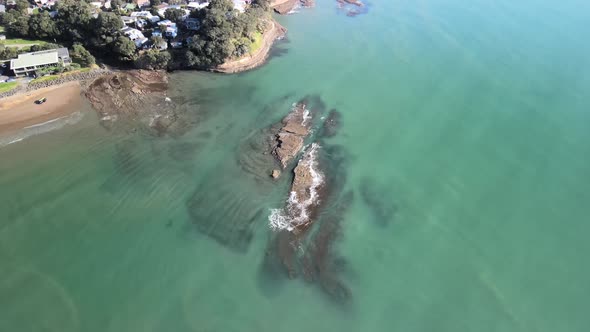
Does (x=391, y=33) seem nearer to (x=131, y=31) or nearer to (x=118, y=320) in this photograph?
(x=131, y=31)

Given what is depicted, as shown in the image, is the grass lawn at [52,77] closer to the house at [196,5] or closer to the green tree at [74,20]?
the green tree at [74,20]

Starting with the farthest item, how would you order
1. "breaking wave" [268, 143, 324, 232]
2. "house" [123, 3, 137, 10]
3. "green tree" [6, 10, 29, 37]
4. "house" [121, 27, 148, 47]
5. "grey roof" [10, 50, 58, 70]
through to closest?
"house" [123, 3, 137, 10]
"green tree" [6, 10, 29, 37]
"house" [121, 27, 148, 47]
"grey roof" [10, 50, 58, 70]
"breaking wave" [268, 143, 324, 232]

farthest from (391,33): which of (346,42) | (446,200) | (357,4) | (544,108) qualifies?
(446,200)

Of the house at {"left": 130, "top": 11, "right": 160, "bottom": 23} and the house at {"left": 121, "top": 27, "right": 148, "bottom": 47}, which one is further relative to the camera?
the house at {"left": 130, "top": 11, "right": 160, "bottom": 23}

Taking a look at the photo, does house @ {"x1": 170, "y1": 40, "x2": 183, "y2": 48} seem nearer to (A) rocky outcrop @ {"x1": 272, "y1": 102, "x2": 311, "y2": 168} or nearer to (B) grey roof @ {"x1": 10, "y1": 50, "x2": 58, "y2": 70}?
(B) grey roof @ {"x1": 10, "y1": 50, "x2": 58, "y2": 70}

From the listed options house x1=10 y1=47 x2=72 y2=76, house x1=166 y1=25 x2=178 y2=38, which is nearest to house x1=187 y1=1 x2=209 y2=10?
house x1=166 y1=25 x2=178 y2=38

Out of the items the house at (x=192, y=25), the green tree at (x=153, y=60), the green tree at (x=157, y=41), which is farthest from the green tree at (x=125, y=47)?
the house at (x=192, y=25)

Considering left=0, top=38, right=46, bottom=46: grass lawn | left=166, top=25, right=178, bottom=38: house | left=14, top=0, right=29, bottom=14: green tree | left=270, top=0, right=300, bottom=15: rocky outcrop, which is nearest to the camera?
left=0, top=38, right=46, bottom=46: grass lawn
